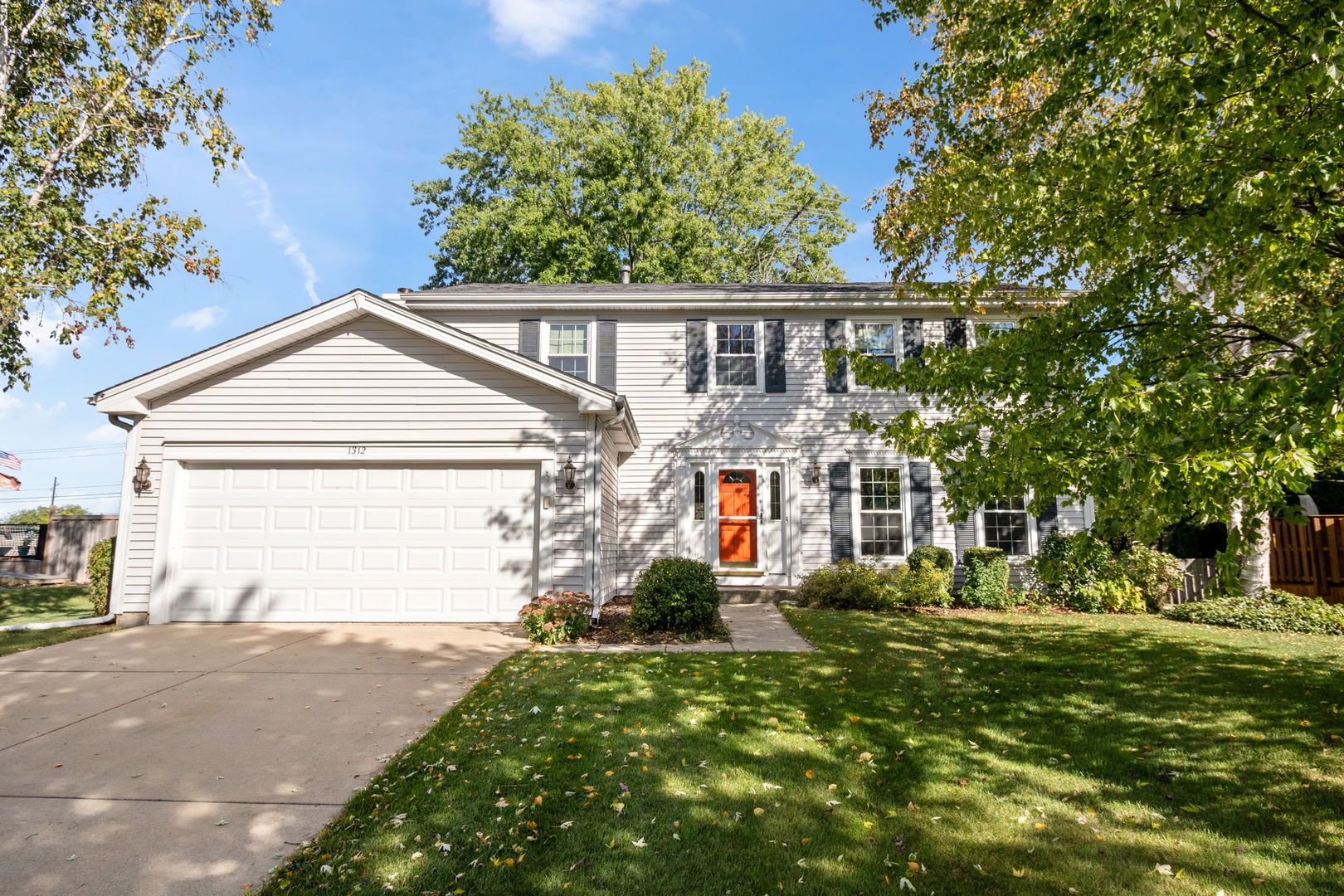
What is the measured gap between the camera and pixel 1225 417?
13.4 feet

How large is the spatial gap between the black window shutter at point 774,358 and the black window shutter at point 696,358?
1.16 meters

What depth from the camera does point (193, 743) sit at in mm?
4695

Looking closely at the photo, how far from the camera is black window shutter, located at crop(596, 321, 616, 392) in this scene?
13.3m

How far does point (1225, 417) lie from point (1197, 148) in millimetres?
2334

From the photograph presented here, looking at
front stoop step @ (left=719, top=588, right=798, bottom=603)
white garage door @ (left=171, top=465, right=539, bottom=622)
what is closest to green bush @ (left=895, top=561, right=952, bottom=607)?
front stoop step @ (left=719, top=588, right=798, bottom=603)

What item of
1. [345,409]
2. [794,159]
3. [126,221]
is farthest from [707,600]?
[794,159]

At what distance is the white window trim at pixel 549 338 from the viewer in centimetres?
1328

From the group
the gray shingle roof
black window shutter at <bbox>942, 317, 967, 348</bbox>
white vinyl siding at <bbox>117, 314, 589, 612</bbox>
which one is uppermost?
the gray shingle roof

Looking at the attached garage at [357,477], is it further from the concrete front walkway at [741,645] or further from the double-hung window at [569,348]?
the double-hung window at [569,348]

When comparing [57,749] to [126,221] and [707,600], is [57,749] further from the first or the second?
[126,221]

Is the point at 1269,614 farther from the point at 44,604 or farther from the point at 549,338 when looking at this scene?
the point at 44,604

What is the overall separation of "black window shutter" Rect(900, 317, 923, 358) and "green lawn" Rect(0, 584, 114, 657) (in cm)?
1333

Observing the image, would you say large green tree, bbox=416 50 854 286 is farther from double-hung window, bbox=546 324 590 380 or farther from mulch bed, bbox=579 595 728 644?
mulch bed, bbox=579 595 728 644

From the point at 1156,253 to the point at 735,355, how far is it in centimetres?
812
